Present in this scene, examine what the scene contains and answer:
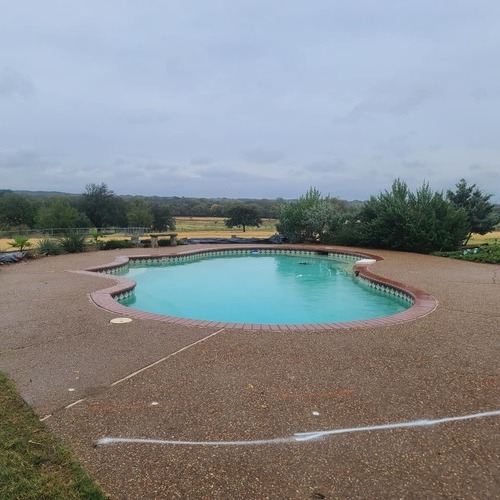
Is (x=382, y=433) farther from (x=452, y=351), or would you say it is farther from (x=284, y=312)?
(x=284, y=312)

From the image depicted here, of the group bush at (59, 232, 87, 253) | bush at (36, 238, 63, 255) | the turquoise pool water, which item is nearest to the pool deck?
the turquoise pool water

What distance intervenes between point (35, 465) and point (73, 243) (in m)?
13.9

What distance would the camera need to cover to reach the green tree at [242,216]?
43281 millimetres

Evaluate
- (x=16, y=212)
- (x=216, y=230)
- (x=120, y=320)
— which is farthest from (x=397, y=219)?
(x=16, y=212)

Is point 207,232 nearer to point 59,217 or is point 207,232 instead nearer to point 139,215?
point 59,217

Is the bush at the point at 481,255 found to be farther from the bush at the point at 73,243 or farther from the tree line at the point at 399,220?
the bush at the point at 73,243

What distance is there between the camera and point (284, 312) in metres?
8.70

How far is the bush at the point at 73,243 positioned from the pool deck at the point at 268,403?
9.76 metres

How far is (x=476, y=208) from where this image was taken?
1762 cm

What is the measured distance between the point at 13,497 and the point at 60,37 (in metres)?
13.7

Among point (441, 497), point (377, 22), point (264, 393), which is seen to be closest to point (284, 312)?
point (264, 393)

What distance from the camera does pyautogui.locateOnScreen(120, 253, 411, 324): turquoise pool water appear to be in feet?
27.8

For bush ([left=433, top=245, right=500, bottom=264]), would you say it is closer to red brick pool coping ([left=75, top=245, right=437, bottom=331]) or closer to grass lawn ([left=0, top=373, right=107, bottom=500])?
red brick pool coping ([left=75, top=245, right=437, bottom=331])

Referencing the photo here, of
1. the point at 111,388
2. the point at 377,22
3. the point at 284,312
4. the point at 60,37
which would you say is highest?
the point at 377,22
